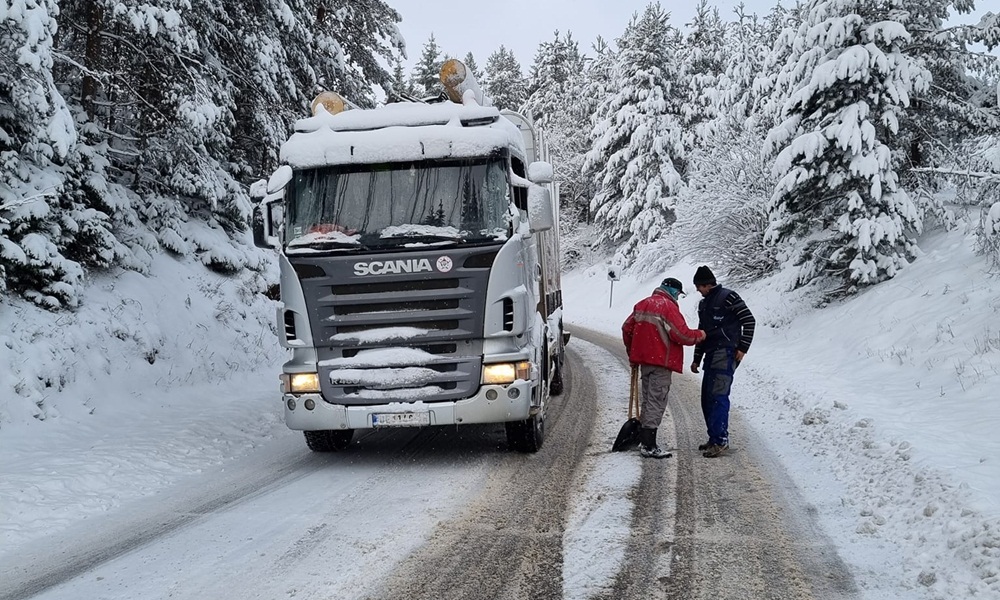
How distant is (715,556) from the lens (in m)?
4.32

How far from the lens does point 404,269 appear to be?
636cm

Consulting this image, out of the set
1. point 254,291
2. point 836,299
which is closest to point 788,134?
point 836,299

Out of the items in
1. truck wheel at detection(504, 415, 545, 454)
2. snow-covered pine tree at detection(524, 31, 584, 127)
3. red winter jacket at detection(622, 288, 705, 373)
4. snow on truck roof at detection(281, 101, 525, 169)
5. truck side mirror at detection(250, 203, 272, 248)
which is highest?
snow-covered pine tree at detection(524, 31, 584, 127)

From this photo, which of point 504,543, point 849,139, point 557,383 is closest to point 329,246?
point 504,543

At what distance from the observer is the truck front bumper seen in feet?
21.2

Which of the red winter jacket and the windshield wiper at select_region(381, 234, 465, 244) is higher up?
the windshield wiper at select_region(381, 234, 465, 244)

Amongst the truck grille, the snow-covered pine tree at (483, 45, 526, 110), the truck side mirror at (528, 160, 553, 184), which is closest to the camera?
the truck grille

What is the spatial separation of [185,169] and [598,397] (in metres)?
7.93

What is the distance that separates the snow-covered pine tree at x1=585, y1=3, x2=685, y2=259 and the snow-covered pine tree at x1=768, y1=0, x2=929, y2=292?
16.1 meters

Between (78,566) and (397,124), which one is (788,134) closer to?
(397,124)

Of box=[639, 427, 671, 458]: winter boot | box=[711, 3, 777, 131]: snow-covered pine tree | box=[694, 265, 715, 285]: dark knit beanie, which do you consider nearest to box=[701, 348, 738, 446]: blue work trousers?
box=[639, 427, 671, 458]: winter boot

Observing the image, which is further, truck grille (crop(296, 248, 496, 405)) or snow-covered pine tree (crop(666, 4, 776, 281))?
snow-covered pine tree (crop(666, 4, 776, 281))

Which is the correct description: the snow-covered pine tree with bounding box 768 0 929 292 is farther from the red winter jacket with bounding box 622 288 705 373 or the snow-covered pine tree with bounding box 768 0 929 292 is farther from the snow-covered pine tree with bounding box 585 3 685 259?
the snow-covered pine tree with bounding box 585 3 685 259

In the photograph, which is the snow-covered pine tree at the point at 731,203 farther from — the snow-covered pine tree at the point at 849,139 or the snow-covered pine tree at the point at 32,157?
the snow-covered pine tree at the point at 32,157
